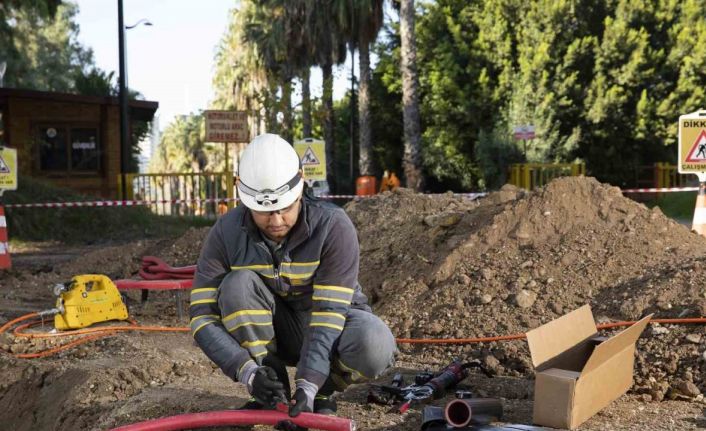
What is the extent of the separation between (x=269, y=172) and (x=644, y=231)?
15.5 ft

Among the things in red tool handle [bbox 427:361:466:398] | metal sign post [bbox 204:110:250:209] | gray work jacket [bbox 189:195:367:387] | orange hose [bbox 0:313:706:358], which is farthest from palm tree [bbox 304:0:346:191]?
gray work jacket [bbox 189:195:367:387]

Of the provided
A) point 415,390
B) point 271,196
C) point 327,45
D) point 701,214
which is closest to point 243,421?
point 271,196

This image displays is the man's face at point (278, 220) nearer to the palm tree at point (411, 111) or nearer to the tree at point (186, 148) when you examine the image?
the palm tree at point (411, 111)

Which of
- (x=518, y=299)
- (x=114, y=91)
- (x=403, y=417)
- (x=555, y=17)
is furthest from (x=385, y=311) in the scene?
(x=114, y=91)

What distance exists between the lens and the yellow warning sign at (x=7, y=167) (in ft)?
38.5

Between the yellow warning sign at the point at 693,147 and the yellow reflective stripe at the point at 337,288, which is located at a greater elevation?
the yellow warning sign at the point at 693,147

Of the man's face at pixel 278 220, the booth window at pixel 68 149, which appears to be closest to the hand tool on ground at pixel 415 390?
the man's face at pixel 278 220

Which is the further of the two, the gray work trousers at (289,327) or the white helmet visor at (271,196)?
the gray work trousers at (289,327)

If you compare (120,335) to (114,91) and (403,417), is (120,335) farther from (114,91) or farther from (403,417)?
(114,91)

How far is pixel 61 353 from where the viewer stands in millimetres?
6441

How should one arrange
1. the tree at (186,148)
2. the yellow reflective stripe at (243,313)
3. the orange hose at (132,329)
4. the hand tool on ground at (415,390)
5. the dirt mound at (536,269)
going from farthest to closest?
1. the tree at (186,148)
2. the dirt mound at (536,269)
3. the orange hose at (132,329)
4. the hand tool on ground at (415,390)
5. the yellow reflective stripe at (243,313)

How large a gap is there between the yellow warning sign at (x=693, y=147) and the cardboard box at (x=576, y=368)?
17.1 ft

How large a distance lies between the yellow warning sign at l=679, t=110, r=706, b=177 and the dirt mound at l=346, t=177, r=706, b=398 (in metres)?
1.61

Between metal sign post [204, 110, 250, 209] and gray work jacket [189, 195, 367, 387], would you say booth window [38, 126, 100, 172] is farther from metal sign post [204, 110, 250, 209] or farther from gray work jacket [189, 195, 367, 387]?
gray work jacket [189, 195, 367, 387]
